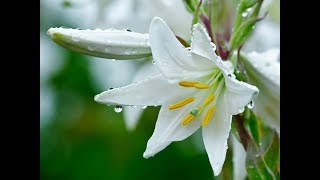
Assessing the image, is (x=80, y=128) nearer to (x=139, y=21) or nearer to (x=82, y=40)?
(x=139, y=21)

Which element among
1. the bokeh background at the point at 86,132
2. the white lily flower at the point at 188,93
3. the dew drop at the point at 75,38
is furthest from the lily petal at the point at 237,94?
the bokeh background at the point at 86,132

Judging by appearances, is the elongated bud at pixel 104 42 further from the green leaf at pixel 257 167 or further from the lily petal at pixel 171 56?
the green leaf at pixel 257 167

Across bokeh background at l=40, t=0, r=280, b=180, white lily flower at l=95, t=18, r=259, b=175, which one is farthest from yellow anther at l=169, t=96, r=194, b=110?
bokeh background at l=40, t=0, r=280, b=180

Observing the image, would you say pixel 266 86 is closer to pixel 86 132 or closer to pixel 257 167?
pixel 257 167

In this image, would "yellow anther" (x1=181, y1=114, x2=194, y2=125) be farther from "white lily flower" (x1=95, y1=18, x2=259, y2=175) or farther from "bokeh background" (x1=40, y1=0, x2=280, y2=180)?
"bokeh background" (x1=40, y1=0, x2=280, y2=180)

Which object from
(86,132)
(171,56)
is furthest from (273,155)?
(86,132)
